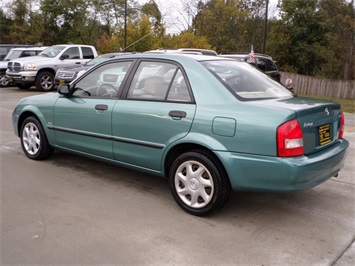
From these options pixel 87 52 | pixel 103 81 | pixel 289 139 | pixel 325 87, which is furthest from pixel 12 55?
pixel 289 139

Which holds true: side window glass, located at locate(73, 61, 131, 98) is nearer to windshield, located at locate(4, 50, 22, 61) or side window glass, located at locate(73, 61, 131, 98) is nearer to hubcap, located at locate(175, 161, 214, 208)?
hubcap, located at locate(175, 161, 214, 208)

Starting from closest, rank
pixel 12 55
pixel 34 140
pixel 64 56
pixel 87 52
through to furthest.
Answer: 1. pixel 34 140
2. pixel 64 56
3. pixel 87 52
4. pixel 12 55

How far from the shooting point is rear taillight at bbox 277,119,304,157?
3051mm

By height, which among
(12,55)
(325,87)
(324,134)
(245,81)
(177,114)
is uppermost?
(12,55)

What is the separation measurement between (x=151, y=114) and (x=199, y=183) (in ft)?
2.86

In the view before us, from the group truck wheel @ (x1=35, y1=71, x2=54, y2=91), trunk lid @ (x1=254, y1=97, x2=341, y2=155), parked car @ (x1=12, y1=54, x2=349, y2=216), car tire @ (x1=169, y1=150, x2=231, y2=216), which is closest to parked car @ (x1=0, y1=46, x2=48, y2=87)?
truck wheel @ (x1=35, y1=71, x2=54, y2=91)

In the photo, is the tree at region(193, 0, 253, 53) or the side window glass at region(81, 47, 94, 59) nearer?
the side window glass at region(81, 47, 94, 59)

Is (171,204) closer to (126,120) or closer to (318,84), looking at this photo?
(126,120)

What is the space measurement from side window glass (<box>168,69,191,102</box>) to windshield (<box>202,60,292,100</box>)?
286mm

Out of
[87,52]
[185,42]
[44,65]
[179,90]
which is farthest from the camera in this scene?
[185,42]

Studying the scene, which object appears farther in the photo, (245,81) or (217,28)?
(217,28)

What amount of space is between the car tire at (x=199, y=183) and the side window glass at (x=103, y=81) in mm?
1276

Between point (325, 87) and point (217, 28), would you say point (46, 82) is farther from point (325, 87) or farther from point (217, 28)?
point (217, 28)

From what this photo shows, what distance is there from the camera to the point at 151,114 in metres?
3.79
